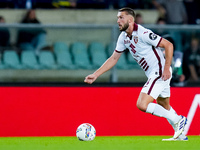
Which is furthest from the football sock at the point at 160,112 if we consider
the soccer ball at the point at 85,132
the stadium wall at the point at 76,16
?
the stadium wall at the point at 76,16

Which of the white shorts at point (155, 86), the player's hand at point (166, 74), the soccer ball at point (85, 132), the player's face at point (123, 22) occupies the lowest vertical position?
the soccer ball at point (85, 132)

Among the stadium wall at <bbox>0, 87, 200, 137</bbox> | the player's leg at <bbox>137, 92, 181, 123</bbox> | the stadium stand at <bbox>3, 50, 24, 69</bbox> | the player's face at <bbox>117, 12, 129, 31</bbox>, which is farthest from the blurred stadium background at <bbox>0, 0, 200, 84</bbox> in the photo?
the player's leg at <bbox>137, 92, 181, 123</bbox>

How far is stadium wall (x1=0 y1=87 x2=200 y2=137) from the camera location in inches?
450

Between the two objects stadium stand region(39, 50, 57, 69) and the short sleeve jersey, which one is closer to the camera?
the short sleeve jersey

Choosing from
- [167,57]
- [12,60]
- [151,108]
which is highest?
[167,57]

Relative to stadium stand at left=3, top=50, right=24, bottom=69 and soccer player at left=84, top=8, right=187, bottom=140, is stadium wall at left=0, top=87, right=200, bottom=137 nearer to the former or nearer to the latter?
stadium stand at left=3, top=50, right=24, bottom=69

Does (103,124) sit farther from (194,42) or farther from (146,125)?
(194,42)

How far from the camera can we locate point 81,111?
37.9ft

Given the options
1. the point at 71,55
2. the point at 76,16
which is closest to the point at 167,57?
the point at 71,55

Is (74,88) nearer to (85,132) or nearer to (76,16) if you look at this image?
(85,132)

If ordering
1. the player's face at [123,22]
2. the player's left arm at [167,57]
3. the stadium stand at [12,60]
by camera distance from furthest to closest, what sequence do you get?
1. the stadium stand at [12,60]
2. the player's face at [123,22]
3. the player's left arm at [167,57]

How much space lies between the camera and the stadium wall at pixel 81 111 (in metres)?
11.4

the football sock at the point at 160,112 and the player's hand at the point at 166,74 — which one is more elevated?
the player's hand at the point at 166,74

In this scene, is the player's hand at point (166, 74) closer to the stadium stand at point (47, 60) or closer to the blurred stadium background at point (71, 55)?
the blurred stadium background at point (71, 55)
